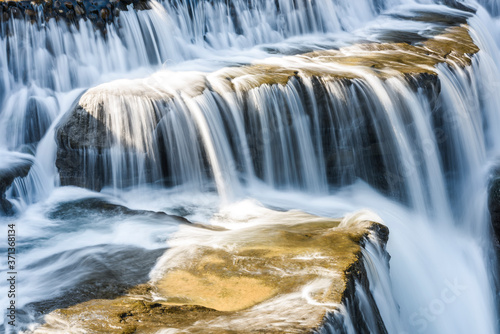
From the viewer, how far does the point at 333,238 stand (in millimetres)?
6508

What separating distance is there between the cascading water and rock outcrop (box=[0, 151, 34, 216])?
141 mm

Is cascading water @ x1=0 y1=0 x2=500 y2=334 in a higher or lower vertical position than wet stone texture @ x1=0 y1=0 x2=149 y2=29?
lower

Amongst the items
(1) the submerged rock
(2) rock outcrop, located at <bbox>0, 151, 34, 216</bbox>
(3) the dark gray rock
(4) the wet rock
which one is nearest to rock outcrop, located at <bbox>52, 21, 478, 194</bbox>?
(3) the dark gray rock

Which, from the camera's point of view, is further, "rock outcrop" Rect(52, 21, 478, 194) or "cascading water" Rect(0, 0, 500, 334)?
"rock outcrop" Rect(52, 21, 478, 194)

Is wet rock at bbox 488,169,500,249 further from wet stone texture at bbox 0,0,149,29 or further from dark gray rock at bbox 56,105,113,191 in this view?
wet stone texture at bbox 0,0,149,29

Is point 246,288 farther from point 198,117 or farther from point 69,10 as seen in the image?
point 69,10

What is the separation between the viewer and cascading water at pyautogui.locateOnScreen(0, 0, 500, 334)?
8.18m

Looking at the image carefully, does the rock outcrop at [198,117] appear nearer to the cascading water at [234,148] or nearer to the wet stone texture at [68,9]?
the cascading water at [234,148]

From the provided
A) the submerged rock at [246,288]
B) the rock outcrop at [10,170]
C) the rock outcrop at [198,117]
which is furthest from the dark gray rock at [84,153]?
the submerged rock at [246,288]

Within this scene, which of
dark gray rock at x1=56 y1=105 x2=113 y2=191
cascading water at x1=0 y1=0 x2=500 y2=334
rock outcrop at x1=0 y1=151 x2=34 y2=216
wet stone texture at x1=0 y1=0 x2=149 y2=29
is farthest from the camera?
wet stone texture at x1=0 y1=0 x2=149 y2=29

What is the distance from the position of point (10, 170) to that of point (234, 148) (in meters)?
3.48

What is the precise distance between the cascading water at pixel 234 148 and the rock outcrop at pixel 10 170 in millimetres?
141

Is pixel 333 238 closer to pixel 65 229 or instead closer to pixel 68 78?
pixel 65 229

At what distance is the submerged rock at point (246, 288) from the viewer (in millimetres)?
5094
